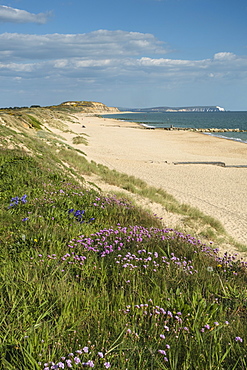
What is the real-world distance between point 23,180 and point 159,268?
489 centimetres

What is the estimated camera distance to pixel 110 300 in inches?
144

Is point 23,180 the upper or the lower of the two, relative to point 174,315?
upper

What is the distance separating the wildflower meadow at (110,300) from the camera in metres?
2.74

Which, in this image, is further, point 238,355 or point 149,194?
point 149,194

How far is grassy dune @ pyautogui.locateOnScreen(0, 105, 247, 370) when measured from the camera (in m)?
2.75

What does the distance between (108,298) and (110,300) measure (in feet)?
0.24

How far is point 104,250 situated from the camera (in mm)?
4949

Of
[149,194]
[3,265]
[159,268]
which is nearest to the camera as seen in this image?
[3,265]

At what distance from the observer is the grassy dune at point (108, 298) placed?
2.75 meters

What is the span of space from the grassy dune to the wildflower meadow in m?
0.01

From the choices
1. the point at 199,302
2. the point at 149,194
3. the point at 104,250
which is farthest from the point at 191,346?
the point at 149,194

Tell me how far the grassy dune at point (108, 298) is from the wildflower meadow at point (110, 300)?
11 millimetres

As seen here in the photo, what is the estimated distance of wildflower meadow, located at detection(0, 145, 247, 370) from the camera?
274 cm

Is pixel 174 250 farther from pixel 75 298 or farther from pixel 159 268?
pixel 75 298
